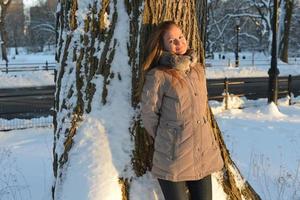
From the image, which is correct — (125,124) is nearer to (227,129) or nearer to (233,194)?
(233,194)

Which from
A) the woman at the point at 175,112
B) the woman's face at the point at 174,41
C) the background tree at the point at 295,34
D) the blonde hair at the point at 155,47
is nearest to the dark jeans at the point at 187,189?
the woman at the point at 175,112

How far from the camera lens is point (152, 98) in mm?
3629

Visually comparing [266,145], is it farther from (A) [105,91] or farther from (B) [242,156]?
(A) [105,91]

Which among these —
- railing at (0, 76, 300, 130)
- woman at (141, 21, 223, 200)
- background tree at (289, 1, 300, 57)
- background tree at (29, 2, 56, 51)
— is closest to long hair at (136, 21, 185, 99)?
woman at (141, 21, 223, 200)

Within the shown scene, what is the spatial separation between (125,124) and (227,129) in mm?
6926

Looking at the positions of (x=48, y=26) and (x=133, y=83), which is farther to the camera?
(x=48, y=26)

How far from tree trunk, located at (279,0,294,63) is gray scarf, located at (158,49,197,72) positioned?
38.6 metres

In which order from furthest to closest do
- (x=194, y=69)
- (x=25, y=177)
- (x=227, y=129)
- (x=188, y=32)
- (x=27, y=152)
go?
(x=227, y=129), (x=27, y=152), (x=25, y=177), (x=188, y=32), (x=194, y=69)

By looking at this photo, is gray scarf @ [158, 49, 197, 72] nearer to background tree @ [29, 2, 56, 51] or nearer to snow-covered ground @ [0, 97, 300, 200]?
snow-covered ground @ [0, 97, 300, 200]

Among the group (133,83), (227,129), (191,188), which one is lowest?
(227,129)

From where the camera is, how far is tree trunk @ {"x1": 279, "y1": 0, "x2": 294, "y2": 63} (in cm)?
4088

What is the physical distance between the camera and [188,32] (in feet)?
13.7

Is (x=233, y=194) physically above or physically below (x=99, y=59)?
below

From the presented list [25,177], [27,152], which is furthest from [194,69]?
[27,152]
